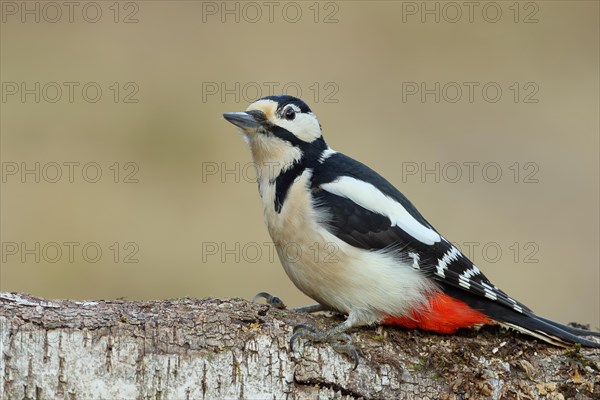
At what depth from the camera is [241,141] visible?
7352 mm

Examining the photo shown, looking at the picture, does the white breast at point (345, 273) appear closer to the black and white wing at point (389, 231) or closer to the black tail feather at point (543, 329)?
the black and white wing at point (389, 231)

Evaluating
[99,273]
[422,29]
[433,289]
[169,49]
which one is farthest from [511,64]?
[433,289]

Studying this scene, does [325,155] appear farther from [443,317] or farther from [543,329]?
[543,329]

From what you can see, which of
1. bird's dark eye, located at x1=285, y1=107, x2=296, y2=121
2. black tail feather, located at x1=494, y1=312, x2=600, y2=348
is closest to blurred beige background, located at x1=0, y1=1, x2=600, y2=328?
bird's dark eye, located at x1=285, y1=107, x2=296, y2=121

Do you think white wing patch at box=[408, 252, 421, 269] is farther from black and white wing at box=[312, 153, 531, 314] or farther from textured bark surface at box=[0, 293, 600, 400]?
textured bark surface at box=[0, 293, 600, 400]

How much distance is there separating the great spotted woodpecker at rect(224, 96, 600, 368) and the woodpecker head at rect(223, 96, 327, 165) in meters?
0.11

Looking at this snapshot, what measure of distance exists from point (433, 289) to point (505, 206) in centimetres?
578

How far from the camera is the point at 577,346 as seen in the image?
159 inches

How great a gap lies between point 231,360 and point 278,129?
1.44m

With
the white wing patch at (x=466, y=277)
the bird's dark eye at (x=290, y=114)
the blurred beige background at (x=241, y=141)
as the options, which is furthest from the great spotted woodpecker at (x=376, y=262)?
the blurred beige background at (x=241, y=141)

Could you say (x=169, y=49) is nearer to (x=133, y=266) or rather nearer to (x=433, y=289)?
(x=133, y=266)

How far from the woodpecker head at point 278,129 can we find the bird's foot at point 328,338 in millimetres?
1064

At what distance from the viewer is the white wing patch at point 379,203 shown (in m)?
4.38

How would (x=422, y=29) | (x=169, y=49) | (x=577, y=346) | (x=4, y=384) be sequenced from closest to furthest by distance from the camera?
(x=4, y=384)
(x=577, y=346)
(x=169, y=49)
(x=422, y=29)
